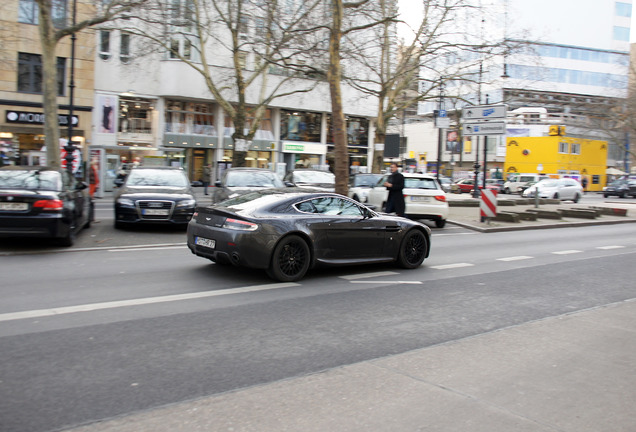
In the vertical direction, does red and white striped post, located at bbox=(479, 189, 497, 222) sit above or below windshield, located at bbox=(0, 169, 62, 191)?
below

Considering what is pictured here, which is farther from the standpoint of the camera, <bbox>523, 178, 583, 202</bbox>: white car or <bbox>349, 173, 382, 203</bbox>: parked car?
<bbox>523, 178, 583, 202</bbox>: white car

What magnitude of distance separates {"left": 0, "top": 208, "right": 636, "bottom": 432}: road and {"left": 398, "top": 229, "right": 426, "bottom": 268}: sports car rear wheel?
207 millimetres

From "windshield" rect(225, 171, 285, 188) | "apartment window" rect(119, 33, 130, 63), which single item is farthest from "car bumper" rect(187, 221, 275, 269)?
"apartment window" rect(119, 33, 130, 63)

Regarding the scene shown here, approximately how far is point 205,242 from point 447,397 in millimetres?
4938

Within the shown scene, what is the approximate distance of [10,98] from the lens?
3288 cm

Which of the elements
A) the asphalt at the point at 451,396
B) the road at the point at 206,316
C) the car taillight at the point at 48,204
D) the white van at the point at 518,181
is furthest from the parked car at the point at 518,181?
the asphalt at the point at 451,396

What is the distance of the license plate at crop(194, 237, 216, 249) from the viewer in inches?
322

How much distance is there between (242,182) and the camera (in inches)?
655

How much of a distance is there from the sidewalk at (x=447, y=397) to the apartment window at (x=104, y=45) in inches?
1433

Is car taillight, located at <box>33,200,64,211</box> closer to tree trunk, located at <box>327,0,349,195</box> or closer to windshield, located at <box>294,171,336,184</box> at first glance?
tree trunk, located at <box>327,0,349,195</box>

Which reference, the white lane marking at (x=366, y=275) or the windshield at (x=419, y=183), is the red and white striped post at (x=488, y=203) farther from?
the white lane marking at (x=366, y=275)

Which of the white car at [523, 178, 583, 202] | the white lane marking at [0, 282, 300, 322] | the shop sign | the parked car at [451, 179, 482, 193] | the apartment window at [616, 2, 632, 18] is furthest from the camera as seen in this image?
the apartment window at [616, 2, 632, 18]

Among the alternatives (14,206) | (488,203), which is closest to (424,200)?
(488,203)

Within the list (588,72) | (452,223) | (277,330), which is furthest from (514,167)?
(277,330)
